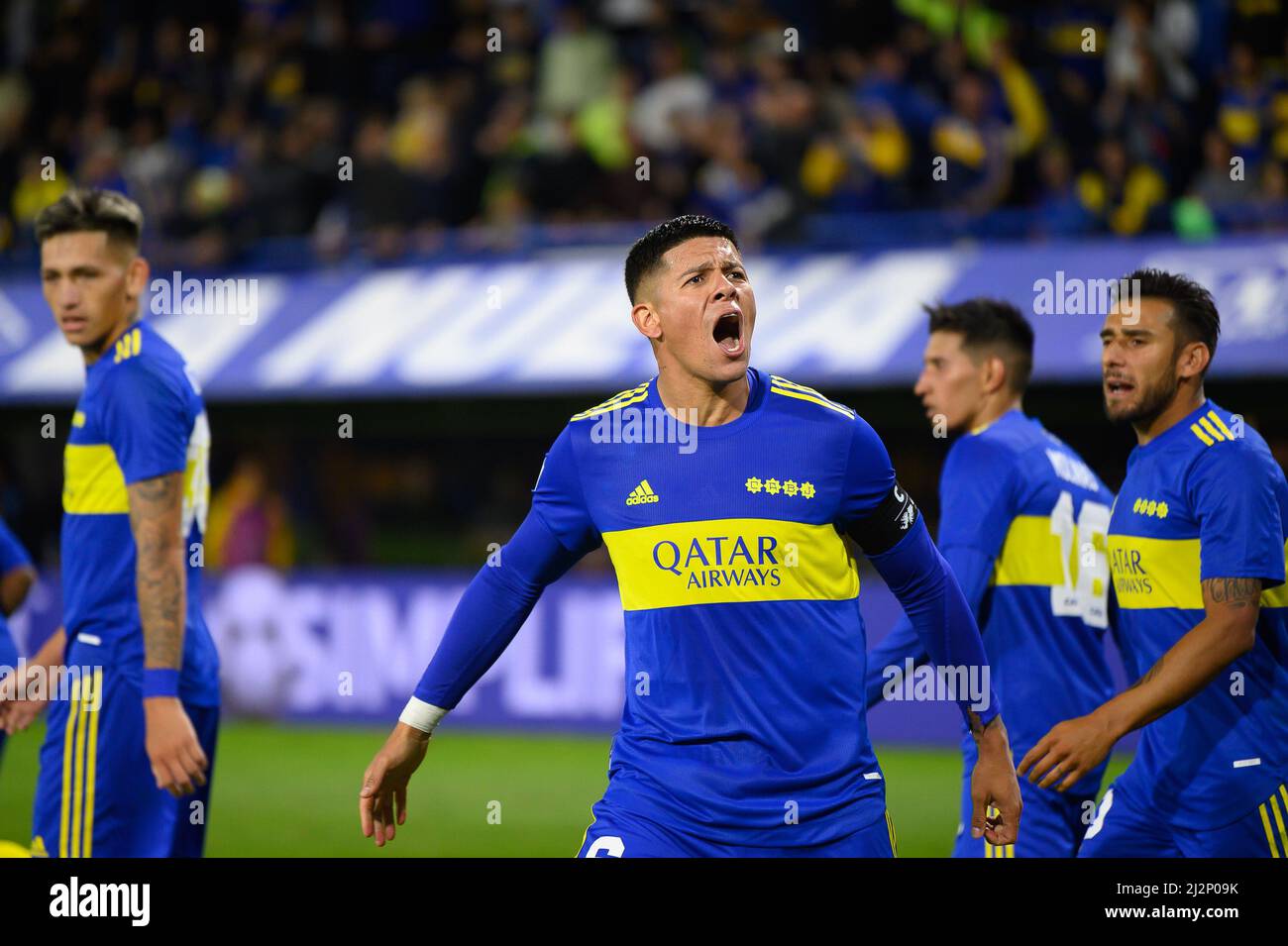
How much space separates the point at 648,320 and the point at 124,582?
2.08m

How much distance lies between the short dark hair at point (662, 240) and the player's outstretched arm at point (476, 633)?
79cm

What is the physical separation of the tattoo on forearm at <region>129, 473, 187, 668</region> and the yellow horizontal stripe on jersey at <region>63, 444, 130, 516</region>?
181 millimetres

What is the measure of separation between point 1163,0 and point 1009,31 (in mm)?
1420

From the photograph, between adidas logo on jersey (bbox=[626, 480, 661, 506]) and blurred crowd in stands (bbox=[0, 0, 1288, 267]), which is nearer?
adidas logo on jersey (bbox=[626, 480, 661, 506])

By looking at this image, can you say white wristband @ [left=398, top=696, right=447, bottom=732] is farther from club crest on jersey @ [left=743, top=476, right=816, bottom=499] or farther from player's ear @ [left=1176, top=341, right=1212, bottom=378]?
player's ear @ [left=1176, top=341, right=1212, bottom=378]

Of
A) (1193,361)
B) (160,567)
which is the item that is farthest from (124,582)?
(1193,361)

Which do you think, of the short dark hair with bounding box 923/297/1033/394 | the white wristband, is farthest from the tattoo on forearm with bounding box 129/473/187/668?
the short dark hair with bounding box 923/297/1033/394

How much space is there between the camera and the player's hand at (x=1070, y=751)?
450cm

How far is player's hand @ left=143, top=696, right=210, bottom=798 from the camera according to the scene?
4.98m

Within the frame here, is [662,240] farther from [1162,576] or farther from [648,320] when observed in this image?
[1162,576]

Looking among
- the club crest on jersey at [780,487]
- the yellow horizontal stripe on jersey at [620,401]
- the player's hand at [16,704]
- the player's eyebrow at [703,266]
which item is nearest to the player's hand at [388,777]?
the yellow horizontal stripe on jersey at [620,401]

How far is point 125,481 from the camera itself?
5.28m

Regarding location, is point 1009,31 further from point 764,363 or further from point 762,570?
point 762,570

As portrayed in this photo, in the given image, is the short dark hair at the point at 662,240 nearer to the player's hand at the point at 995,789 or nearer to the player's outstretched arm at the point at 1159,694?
the player's hand at the point at 995,789
